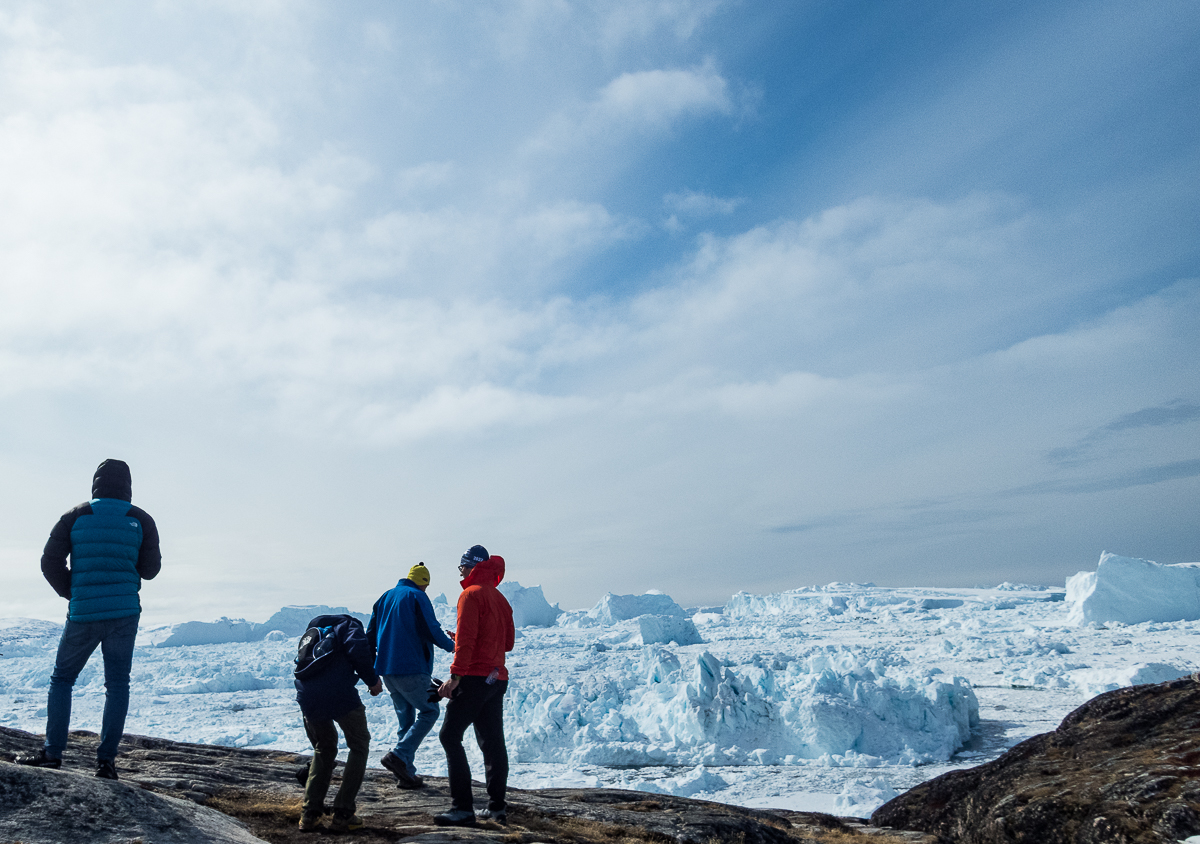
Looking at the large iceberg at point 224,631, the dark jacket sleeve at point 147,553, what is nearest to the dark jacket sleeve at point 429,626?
the dark jacket sleeve at point 147,553

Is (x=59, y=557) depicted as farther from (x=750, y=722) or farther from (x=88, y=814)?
(x=750, y=722)

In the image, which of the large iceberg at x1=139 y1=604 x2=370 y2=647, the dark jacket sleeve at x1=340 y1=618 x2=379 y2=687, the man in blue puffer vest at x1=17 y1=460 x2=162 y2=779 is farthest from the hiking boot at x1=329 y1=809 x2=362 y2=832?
the large iceberg at x1=139 y1=604 x2=370 y2=647

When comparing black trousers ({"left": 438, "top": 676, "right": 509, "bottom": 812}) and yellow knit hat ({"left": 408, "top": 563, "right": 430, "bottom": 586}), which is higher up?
yellow knit hat ({"left": 408, "top": 563, "right": 430, "bottom": 586})

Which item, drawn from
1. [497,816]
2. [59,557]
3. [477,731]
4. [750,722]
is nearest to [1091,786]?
[497,816]

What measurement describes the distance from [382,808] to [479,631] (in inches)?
72.4

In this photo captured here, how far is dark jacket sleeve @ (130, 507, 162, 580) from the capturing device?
4.14 m

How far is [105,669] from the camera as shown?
3852 mm

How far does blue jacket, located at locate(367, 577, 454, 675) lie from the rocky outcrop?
15.0ft

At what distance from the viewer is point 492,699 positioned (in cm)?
437

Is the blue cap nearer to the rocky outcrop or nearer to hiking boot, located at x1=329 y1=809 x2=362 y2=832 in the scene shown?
hiking boot, located at x1=329 y1=809 x2=362 y2=832

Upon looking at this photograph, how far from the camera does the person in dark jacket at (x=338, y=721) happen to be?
13.0ft

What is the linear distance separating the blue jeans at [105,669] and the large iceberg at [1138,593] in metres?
42.3

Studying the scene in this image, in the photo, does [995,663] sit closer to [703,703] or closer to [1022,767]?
[703,703]

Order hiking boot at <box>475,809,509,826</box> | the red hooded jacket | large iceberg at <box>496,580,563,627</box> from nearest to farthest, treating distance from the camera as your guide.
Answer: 1. the red hooded jacket
2. hiking boot at <box>475,809,509,826</box>
3. large iceberg at <box>496,580,563,627</box>
